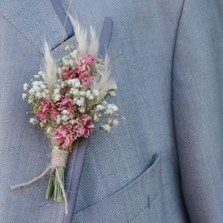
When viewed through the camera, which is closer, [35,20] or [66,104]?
Result: [66,104]

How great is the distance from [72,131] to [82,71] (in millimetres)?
95

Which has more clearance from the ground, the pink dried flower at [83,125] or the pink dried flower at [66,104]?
the pink dried flower at [66,104]

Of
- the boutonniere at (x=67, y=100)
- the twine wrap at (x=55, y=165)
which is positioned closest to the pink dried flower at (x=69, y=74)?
the boutonniere at (x=67, y=100)

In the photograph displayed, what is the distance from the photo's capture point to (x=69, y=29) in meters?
1.09

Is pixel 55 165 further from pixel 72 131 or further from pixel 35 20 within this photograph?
pixel 35 20

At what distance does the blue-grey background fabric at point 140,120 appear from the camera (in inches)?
39.7

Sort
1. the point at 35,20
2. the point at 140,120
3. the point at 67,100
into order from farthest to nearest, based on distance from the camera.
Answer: the point at 140,120 → the point at 35,20 → the point at 67,100

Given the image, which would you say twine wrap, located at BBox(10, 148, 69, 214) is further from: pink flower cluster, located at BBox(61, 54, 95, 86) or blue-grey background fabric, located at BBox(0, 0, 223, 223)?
pink flower cluster, located at BBox(61, 54, 95, 86)

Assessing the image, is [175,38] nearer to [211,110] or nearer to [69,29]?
[211,110]

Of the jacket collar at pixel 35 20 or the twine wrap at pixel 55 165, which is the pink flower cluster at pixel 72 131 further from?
the jacket collar at pixel 35 20

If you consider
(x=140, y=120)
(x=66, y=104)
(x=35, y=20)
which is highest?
(x=35, y=20)

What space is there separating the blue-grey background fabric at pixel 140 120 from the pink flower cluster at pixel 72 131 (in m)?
0.07

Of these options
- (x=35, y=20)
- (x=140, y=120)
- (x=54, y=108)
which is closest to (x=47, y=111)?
(x=54, y=108)

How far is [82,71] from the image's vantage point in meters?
0.97
